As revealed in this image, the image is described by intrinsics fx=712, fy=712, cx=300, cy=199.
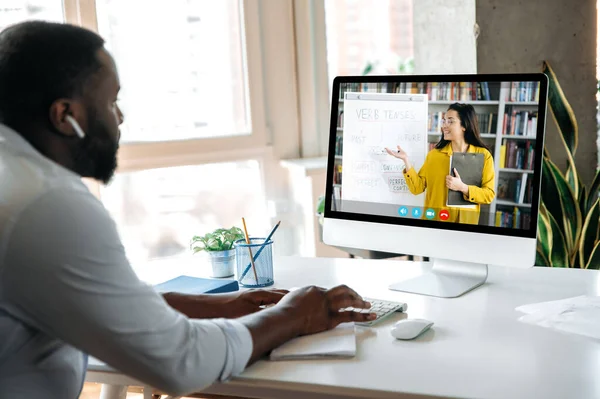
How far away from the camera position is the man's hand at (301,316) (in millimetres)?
1278

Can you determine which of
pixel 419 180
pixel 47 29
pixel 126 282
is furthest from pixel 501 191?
pixel 47 29

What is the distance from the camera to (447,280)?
1.74 metres

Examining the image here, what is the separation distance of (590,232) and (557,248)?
13cm

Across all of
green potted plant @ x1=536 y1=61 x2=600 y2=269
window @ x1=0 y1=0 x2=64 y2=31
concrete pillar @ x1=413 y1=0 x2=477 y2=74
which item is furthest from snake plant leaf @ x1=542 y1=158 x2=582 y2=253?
window @ x1=0 y1=0 x2=64 y2=31

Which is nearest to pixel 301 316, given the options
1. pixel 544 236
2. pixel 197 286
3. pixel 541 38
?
pixel 197 286

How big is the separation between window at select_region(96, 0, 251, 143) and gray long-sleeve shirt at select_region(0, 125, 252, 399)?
224cm

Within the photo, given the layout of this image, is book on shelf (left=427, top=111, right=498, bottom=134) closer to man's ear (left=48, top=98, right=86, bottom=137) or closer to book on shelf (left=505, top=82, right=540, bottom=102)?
book on shelf (left=505, top=82, right=540, bottom=102)

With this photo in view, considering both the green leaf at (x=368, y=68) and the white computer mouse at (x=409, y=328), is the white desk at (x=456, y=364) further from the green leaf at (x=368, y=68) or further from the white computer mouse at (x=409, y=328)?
the green leaf at (x=368, y=68)

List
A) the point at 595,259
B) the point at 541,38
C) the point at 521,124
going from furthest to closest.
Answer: the point at 541,38
the point at 595,259
the point at 521,124

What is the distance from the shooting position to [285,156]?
362 centimetres

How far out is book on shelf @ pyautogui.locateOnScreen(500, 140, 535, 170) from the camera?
1.53 meters

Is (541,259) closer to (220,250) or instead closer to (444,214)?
(444,214)

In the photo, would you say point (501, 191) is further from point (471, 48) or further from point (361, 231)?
point (471, 48)

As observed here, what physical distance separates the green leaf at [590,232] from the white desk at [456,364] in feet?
3.24
